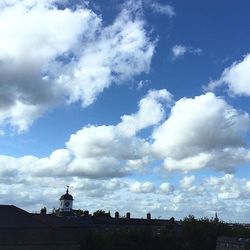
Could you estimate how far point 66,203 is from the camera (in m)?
142

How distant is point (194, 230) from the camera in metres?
112

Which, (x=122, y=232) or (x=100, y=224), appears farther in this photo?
(x=100, y=224)

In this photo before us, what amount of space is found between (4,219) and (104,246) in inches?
696

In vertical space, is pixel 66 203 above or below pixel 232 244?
above

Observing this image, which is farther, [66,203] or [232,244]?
[66,203]

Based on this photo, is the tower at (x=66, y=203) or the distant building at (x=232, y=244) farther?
the tower at (x=66, y=203)

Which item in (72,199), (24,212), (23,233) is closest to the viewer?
(23,233)

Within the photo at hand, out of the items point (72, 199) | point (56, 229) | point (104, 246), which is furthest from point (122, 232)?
point (72, 199)

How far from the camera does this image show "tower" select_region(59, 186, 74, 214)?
5551 inches

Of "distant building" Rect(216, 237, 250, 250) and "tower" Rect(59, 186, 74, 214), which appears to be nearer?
"distant building" Rect(216, 237, 250, 250)

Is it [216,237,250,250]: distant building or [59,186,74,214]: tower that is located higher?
[59,186,74,214]: tower

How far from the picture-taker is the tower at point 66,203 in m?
141

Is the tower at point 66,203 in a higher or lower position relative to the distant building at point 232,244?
higher

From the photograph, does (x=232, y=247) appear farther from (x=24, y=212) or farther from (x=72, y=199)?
(x=72, y=199)
